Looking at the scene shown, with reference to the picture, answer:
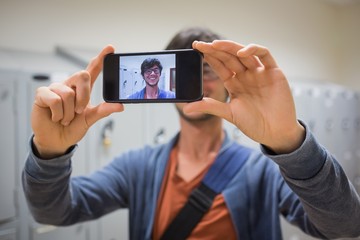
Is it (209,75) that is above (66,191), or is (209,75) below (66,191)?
above

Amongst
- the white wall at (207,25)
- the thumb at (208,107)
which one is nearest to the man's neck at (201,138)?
the thumb at (208,107)

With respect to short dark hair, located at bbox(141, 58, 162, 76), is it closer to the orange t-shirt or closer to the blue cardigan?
the blue cardigan

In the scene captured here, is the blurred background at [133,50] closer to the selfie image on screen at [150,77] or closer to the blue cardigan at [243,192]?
the blue cardigan at [243,192]

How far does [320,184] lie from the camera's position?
62 cm

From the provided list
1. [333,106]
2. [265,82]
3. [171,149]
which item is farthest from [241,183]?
[333,106]

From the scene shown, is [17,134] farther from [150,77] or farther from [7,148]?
[150,77]

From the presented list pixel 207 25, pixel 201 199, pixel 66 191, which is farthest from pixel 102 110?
pixel 207 25

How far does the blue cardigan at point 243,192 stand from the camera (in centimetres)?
64

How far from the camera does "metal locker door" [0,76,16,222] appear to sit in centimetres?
127

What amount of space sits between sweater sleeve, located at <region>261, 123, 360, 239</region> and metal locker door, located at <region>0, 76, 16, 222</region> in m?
1.06

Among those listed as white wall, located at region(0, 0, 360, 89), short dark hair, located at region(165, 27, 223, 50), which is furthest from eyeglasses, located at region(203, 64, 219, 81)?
white wall, located at region(0, 0, 360, 89)

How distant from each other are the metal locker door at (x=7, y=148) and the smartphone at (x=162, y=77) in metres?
0.80

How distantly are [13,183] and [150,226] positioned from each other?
0.70 metres

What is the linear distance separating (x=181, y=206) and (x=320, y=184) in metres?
0.43
